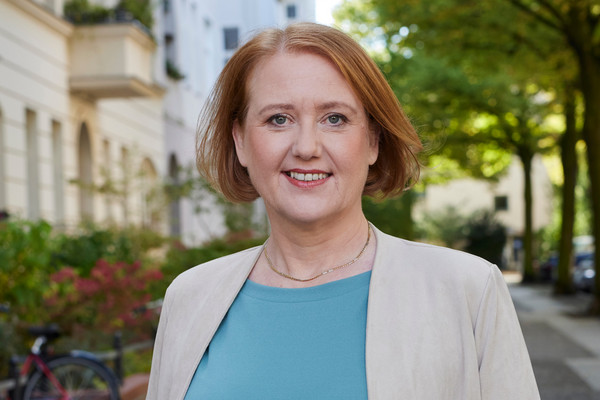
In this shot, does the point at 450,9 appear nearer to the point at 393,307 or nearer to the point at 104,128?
the point at 104,128

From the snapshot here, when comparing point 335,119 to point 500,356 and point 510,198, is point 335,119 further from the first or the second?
point 510,198

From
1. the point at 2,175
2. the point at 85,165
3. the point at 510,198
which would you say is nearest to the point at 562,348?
the point at 2,175

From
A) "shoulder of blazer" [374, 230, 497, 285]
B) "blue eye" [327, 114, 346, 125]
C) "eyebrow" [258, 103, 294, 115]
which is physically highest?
"eyebrow" [258, 103, 294, 115]

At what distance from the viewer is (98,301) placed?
1231cm

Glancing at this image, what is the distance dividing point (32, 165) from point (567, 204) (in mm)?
15993

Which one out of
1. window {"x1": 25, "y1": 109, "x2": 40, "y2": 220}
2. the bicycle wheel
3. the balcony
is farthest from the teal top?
the balcony

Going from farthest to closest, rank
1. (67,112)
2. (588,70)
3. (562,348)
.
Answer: (588,70)
(67,112)
(562,348)

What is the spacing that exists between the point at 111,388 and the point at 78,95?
1236cm

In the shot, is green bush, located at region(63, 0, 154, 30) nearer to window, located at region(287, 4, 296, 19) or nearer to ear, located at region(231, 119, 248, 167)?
ear, located at region(231, 119, 248, 167)

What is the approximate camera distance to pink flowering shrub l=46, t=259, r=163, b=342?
38.2 ft

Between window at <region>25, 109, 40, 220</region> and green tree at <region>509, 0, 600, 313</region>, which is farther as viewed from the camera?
green tree at <region>509, 0, 600, 313</region>

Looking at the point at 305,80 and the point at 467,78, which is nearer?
the point at 305,80

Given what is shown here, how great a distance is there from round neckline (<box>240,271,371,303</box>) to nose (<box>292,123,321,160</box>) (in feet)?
1.01

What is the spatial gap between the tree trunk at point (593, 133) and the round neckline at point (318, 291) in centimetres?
1808
